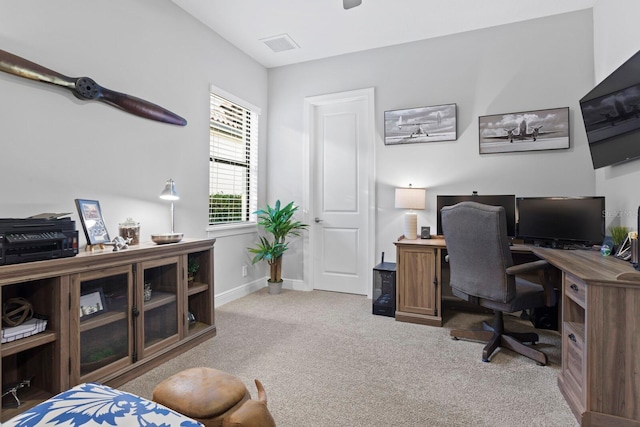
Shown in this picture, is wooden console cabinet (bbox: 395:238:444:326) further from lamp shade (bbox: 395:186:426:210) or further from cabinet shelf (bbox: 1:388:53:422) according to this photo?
cabinet shelf (bbox: 1:388:53:422)

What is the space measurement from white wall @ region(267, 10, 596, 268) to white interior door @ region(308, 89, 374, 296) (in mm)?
154

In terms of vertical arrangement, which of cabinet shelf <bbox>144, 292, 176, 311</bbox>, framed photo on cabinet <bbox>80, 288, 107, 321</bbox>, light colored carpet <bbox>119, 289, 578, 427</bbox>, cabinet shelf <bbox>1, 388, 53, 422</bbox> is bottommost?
light colored carpet <bbox>119, 289, 578, 427</bbox>

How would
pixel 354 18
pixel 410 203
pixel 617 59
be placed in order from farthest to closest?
pixel 410 203, pixel 354 18, pixel 617 59

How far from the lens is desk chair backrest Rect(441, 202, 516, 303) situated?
2262mm

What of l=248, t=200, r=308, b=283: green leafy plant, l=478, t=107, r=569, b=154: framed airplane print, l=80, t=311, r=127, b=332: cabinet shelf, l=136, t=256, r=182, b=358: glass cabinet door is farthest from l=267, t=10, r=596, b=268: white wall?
l=80, t=311, r=127, b=332: cabinet shelf

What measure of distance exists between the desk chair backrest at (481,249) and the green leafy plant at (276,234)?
6.85 ft

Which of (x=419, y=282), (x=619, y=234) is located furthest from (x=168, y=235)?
(x=619, y=234)

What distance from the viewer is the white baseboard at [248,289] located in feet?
12.3

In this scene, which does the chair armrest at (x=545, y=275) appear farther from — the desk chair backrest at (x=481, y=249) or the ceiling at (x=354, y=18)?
the ceiling at (x=354, y=18)

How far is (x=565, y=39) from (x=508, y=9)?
643 mm

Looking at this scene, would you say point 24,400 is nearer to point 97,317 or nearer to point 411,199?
point 97,317

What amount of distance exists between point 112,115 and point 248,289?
2.46 metres

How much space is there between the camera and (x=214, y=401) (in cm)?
129

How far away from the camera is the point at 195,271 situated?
2922mm
